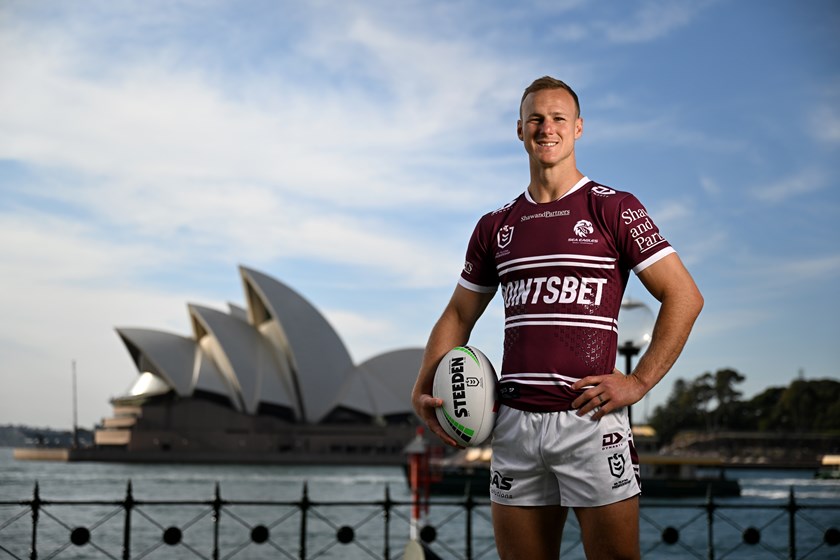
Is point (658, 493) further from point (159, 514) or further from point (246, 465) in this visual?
point (246, 465)

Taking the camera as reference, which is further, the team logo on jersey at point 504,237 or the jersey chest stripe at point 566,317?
the team logo on jersey at point 504,237

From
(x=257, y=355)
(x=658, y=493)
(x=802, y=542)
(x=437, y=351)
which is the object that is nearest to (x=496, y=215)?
(x=437, y=351)

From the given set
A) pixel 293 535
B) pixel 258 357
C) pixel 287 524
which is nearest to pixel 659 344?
pixel 293 535

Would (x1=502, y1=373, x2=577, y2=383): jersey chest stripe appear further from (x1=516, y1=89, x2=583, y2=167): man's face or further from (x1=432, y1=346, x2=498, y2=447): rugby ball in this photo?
(x1=516, y1=89, x2=583, y2=167): man's face

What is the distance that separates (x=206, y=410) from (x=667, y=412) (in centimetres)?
5474

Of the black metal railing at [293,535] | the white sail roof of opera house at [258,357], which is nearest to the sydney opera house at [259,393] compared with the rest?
the white sail roof of opera house at [258,357]

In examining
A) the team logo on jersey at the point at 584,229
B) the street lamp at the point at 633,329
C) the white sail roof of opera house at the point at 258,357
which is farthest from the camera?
the white sail roof of opera house at the point at 258,357

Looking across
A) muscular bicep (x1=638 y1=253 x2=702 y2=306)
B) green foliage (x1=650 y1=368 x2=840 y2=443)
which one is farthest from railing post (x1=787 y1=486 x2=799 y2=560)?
green foliage (x1=650 y1=368 x2=840 y2=443)

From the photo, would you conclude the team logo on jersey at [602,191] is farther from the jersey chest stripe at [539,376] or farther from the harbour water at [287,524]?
the harbour water at [287,524]

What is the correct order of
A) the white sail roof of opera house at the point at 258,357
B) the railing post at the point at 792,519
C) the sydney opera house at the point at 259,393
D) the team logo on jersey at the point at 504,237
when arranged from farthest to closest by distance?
1. the sydney opera house at the point at 259,393
2. the white sail roof of opera house at the point at 258,357
3. the railing post at the point at 792,519
4. the team logo on jersey at the point at 504,237

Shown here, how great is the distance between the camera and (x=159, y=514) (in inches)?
1076

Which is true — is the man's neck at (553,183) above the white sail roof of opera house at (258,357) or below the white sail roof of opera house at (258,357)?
below

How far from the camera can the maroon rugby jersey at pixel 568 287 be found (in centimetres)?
225

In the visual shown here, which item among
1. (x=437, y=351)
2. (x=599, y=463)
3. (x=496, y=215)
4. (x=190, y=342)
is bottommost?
(x=599, y=463)
